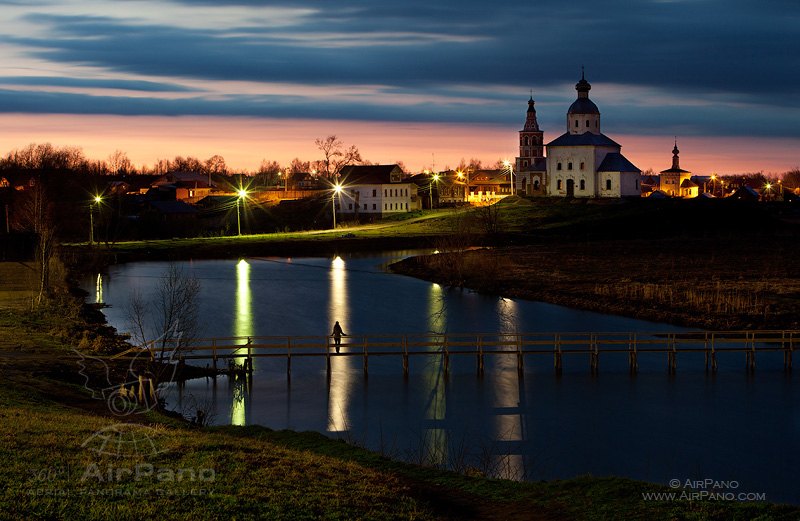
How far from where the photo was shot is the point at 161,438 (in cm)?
1761

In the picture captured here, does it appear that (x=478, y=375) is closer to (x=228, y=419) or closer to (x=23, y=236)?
(x=228, y=419)

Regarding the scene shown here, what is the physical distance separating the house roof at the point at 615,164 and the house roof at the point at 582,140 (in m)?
1.61

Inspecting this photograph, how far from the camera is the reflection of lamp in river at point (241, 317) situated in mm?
27000

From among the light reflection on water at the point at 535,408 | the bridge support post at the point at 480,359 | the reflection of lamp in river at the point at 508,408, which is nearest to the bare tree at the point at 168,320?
the light reflection on water at the point at 535,408

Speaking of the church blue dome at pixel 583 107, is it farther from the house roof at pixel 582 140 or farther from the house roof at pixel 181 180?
the house roof at pixel 181 180

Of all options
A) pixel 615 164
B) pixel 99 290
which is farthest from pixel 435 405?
pixel 615 164

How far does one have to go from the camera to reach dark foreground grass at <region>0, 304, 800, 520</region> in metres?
13.4

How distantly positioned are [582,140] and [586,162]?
2.71 m

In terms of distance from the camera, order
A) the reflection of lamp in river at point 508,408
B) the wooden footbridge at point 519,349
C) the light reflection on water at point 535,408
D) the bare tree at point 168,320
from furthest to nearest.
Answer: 1. the wooden footbridge at point 519,349
2. the bare tree at point 168,320
3. the light reflection on water at point 535,408
4. the reflection of lamp in river at point 508,408

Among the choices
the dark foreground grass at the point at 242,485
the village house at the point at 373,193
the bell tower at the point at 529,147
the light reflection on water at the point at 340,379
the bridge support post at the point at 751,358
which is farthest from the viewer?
the bell tower at the point at 529,147

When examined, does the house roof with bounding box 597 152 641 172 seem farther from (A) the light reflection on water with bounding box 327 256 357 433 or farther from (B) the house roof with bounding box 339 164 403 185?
(A) the light reflection on water with bounding box 327 256 357 433

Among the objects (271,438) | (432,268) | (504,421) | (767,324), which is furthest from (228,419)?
(432,268)

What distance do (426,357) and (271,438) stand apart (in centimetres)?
1510

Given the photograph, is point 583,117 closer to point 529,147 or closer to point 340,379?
point 529,147
